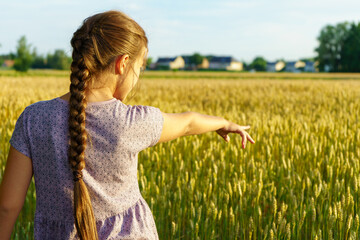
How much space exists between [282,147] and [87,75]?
112 inches

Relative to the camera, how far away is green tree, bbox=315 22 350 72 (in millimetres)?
69625

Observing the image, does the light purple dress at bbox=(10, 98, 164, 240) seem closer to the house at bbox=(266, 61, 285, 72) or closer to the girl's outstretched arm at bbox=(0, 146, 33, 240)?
the girl's outstretched arm at bbox=(0, 146, 33, 240)

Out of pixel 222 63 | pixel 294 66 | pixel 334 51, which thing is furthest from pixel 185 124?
pixel 294 66

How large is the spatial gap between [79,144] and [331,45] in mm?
75889

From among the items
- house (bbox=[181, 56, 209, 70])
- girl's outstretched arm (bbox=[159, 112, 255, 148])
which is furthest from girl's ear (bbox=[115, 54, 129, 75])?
house (bbox=[181, 56, 209, 70])

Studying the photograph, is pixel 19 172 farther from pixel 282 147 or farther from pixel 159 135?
pixel 282 147

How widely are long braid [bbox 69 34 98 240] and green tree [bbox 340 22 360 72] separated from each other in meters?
69.8

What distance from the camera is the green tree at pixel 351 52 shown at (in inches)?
2544

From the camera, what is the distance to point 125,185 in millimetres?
1407

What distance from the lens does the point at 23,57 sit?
205 ft

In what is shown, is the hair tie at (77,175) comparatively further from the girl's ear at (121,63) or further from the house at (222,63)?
the house at (222,63)

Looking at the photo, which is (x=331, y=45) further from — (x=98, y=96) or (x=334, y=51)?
(x=98, y=96)

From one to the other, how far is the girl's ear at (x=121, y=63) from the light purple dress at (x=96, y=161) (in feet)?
0.33

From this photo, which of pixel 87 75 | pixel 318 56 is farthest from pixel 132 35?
pixel 318 56
